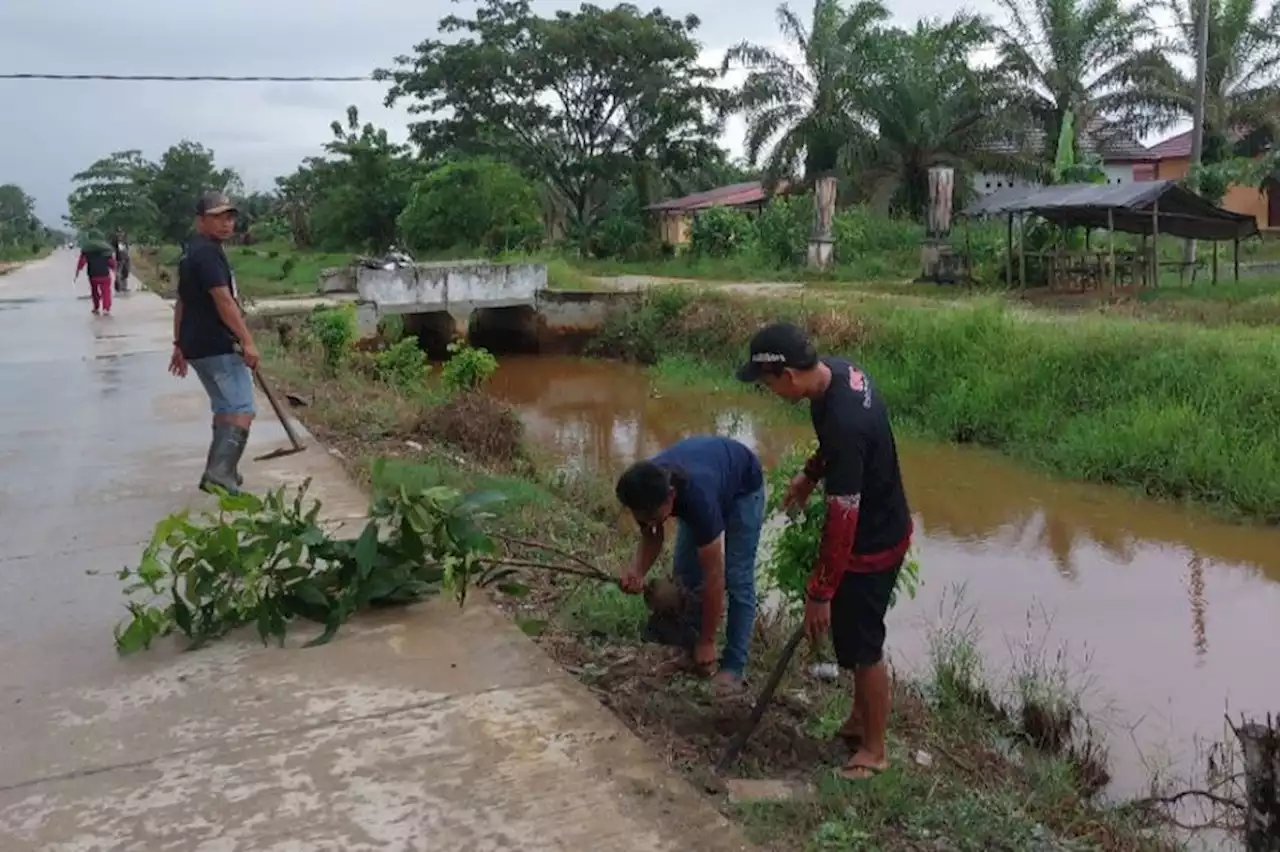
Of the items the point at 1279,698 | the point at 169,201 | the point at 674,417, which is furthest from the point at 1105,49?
the point at 169,201

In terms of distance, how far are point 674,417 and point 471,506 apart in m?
10.4

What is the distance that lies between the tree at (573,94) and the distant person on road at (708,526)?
29.6 meters

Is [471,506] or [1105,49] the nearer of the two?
[471,506]

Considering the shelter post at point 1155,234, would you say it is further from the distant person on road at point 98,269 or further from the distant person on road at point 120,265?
the distant person on road at point 120,265

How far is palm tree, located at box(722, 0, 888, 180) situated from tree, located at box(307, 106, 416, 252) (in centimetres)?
1031

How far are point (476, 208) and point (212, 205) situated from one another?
2251 centimetres

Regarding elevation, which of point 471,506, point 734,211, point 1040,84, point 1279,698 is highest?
point 1040,84

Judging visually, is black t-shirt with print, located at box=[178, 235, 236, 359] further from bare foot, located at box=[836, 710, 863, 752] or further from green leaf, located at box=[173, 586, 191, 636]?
bare foot, located at box=[836, 710, 863, 752]

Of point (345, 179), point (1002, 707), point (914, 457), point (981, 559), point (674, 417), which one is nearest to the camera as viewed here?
point (1002, 707)

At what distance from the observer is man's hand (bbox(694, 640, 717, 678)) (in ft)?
14.4

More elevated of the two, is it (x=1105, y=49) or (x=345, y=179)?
(x=1105, y=49)

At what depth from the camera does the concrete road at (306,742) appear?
306 cm

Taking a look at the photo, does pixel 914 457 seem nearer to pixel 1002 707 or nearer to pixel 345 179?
pixel 1002 707

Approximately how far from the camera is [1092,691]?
19.0 ft
